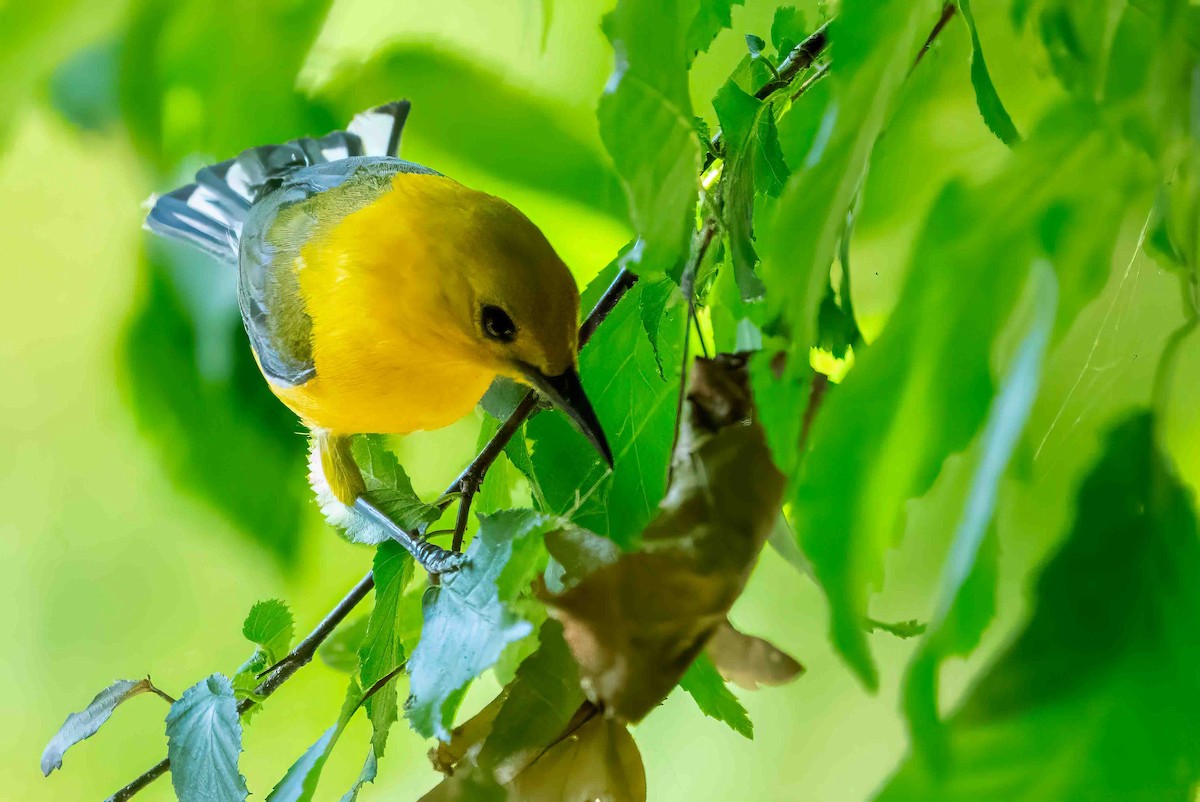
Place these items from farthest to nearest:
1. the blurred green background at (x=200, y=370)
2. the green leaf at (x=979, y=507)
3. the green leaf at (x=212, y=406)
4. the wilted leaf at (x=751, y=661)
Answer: the green leaf at (x=212, y=406) → the blurred green background at (x=200, y=370) → the wilted leaf at (x=751, y=661) → the green leaf at (x=979, y=507)

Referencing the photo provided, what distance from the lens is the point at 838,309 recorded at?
0.73 ft

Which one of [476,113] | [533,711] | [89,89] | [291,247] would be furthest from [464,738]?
[89,89]

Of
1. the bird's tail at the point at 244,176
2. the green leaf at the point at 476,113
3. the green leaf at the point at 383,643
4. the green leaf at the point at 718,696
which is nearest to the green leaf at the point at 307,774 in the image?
the green leaf at the point at 383,643

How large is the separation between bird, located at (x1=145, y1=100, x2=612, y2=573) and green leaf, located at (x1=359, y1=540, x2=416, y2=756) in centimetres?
2

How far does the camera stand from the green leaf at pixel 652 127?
0.19m

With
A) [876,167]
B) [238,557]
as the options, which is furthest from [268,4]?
[876,167]

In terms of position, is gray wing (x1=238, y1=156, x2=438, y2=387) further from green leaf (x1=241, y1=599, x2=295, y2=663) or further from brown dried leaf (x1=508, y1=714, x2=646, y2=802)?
brown dried leaf (x1=508, y1=714, x2=646, y2=802)

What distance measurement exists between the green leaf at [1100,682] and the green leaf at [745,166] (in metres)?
0.12

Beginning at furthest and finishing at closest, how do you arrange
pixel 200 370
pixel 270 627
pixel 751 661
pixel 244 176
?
pixel 200 370 → pixel 244 176 → pixel 270 627 → pixel 751 661

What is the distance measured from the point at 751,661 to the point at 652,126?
0.44 ft

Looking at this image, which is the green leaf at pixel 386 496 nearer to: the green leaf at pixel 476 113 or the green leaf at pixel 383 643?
the green leaf at pixel 383 643

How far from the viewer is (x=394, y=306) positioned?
574 mm

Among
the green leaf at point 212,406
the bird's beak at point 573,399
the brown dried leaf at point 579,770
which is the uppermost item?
the brown dried leaf at point 579,770

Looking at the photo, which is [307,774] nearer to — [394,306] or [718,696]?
[718,696]
